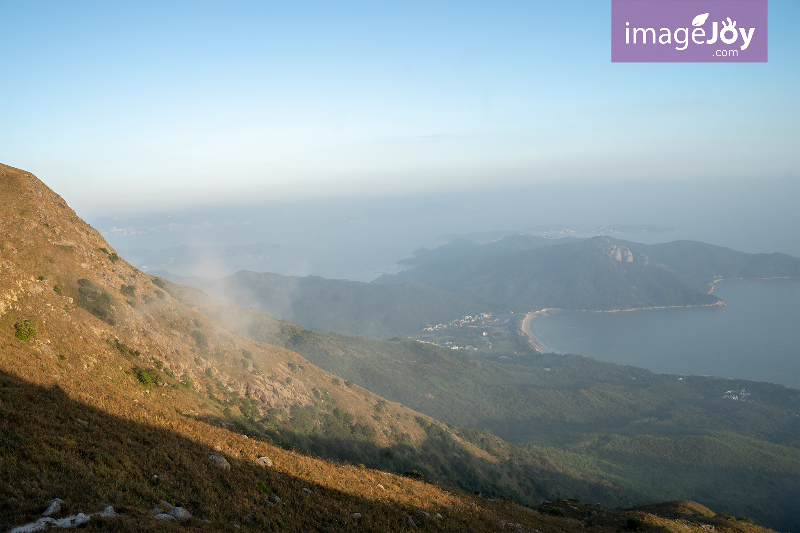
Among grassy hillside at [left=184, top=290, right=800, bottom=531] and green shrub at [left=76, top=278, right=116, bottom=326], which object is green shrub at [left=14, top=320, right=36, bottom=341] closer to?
green shrub at [left=76, top=278, right=116, bottom=326]

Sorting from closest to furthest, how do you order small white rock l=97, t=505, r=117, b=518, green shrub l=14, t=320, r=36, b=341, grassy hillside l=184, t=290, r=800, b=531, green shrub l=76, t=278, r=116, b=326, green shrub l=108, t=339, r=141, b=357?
small white rock l=97, t=505, r=117, b=518 < green shrub l=14, t=320, r=36, b=341 < green shrub l=108, t=339, r=141, b=357 < green shrub l=76, t=278, r=116, b=326 < grassy hillside l=184, t=290, r=800, b=531

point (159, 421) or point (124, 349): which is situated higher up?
point (124, 349)

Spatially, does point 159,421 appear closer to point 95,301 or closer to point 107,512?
point 107,512

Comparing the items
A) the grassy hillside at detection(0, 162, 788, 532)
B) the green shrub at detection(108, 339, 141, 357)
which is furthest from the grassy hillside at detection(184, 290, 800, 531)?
the green shrub at detection(108, 339, 141, 357)

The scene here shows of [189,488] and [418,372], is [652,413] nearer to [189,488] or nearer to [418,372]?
[418,372]

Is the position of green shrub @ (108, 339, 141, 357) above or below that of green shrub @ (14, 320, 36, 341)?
below

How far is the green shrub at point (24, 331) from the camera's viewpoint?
26911 mm

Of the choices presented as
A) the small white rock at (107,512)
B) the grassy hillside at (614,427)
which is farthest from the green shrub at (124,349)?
the grassy hillside at (614,427)

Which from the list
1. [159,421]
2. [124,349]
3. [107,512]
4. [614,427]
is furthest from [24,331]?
[614,427]

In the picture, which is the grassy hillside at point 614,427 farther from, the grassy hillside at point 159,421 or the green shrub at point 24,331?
the green shrub at point 24,331

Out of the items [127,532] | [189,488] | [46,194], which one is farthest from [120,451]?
[46,194]

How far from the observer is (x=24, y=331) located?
2716 cm

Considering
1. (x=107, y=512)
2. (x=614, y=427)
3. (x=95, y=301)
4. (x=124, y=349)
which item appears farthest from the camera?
(x=614, y=427)

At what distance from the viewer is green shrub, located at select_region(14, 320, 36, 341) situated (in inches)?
1059
